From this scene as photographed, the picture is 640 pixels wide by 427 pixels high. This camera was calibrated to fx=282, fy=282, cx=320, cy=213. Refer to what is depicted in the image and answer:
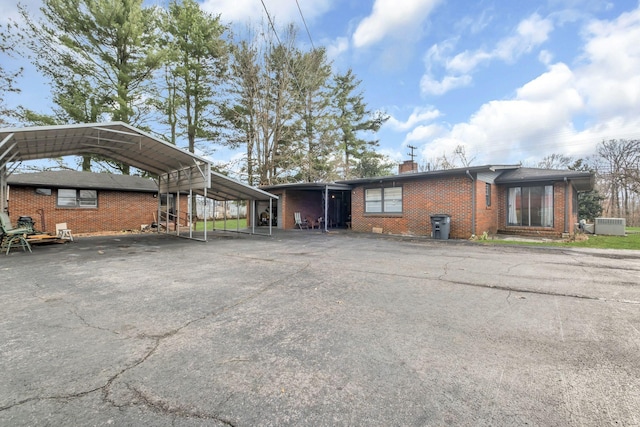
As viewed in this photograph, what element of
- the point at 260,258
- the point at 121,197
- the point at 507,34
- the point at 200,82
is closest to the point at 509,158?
the point at 507,34

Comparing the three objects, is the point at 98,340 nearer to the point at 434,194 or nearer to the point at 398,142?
the point at 434,194

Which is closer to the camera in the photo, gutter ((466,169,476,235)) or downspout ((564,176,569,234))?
gutter ((466,169,476,235))

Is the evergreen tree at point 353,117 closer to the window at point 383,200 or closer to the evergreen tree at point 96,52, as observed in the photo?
the window at point 383,200

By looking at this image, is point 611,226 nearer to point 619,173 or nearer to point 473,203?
point 473,203

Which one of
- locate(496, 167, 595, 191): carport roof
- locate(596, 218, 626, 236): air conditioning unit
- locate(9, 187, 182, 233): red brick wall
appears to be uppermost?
locate(496, 167, 595, 191): carport roof

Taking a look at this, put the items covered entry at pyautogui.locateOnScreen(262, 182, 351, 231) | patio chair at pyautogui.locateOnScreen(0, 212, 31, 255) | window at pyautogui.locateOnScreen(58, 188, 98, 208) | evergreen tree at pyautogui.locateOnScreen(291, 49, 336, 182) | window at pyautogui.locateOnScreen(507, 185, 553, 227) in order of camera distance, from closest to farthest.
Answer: patio chair at pyautogui.locateOnScreen(0, 212, 31, 255) < window at pyautogui.locateOnScreen(507, 185, 553, 227) < window at pyautogui.locateOnScreen(58, 188, 98, 208) < covered entry at pyautogui.locateOnScreen(262, 182, 351, 231) < evergreen tree at pyautogui.locateOnScreen(291, 49, 336, 182)

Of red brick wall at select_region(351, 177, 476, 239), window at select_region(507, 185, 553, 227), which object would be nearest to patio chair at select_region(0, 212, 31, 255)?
red brick wall at select_region(351, 177, 476, 239)

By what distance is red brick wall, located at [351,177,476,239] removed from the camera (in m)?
12.0

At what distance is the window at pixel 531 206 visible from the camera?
12.9 meters

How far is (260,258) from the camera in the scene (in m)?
7.73

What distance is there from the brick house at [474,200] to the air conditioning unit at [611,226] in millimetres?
2402

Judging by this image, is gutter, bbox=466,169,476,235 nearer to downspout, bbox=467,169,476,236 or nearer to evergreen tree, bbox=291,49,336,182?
downspout, bbox=467,169,476,236

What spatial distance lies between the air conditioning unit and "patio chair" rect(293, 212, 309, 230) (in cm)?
1586

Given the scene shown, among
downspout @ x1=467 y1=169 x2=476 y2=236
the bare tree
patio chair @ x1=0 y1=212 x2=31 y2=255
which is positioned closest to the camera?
patio chair @ x1=0 y1=212 x2=31 y2=255
